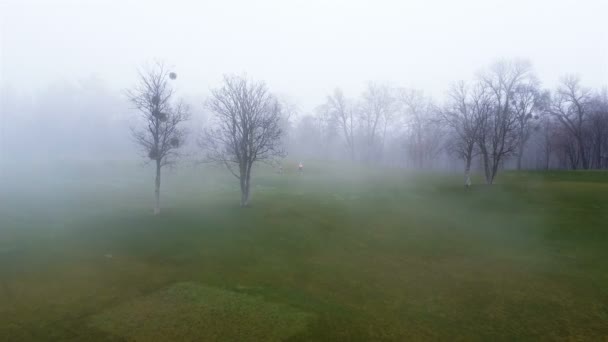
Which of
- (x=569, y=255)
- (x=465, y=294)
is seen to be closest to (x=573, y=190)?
(x=569, y=255)

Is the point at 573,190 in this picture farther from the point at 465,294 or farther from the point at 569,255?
the point at 465,294

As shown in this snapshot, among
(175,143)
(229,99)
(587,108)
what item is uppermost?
(587,108)

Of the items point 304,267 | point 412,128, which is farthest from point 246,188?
point 412,128

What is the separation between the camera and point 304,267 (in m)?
16.0

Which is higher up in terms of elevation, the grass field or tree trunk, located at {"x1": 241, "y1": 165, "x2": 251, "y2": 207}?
tree trunk, located at {"x1": 241, "y1": 165, "x2": 251, "y2": 207}

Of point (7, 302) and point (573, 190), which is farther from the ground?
point (573, 190)

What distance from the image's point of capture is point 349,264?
54.0ft

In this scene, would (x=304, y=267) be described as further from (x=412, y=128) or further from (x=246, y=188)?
(x=412, y=128)

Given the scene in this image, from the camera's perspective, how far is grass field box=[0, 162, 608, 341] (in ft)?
35.9

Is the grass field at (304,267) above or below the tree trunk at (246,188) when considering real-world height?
below

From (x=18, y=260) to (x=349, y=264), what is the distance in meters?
14.7

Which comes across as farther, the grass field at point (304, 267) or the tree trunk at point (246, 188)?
the tree trunk at point (246, 188)

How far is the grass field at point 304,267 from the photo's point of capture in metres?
10.9

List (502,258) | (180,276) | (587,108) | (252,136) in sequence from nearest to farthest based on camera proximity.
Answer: (180,276) → (502,258) → (252,136) → (587,108)
